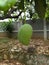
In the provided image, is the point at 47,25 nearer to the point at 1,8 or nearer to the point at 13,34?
the point at 13,34

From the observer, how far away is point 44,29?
17.7ft

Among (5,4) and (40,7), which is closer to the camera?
(5,4)

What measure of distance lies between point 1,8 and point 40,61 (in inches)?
113

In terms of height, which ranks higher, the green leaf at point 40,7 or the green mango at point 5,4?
the green mango at point 5,4

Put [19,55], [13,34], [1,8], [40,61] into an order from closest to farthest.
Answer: [1,8] < [40,61] < [19,55] < [13,34]

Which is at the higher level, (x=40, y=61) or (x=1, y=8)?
(x=1, y=8)

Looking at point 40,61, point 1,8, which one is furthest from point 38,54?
point 1,8

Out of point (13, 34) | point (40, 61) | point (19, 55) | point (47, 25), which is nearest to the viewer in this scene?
point (40, 61)

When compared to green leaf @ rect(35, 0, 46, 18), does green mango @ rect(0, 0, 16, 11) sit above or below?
above

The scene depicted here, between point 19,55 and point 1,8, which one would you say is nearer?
point 1,8

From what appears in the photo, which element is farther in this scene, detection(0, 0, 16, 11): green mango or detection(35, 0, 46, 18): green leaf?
detection(35, 0, 46, 18): green leaf

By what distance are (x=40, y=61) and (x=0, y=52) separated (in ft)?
2.45

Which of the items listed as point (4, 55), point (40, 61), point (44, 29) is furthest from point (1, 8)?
point (44, 29)

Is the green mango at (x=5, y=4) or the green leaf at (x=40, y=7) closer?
the green mango at (x=5, y=4)
